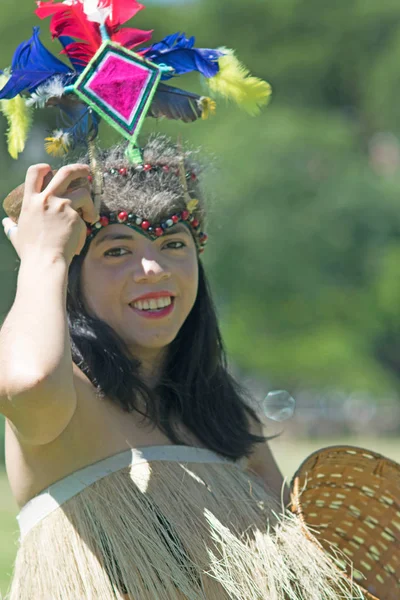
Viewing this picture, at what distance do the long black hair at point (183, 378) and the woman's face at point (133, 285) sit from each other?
31 millimetres

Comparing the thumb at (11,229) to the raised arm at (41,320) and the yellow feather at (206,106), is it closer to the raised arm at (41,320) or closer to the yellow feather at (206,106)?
the raised arm at (41,320)

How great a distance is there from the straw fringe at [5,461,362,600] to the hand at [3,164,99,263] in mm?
524

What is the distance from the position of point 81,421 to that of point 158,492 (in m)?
0.23

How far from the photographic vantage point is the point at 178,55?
2250 millimetres

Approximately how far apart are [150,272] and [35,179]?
0.42 meters

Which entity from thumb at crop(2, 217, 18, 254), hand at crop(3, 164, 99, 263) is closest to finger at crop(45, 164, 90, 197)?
hand at crop(3, 164, 99, 263)

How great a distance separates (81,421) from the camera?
199 cm

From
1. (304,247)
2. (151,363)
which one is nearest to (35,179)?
(151,363)

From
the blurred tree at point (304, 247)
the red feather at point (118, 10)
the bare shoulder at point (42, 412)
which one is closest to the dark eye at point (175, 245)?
the red feather at point (118, 10)

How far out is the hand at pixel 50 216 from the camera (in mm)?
1808

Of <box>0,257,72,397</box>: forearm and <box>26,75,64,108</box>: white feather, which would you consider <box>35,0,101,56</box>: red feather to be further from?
<box>0,257,72,397</box>: forearm

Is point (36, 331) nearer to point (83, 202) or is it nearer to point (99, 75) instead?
point (83, 202)

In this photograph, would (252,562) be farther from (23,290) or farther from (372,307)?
(372,307)

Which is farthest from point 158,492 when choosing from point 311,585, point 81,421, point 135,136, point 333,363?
point 333,363
